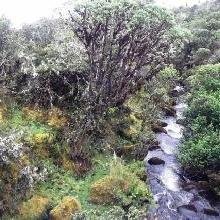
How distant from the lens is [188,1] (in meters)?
125

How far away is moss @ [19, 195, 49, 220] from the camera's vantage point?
91.0ft

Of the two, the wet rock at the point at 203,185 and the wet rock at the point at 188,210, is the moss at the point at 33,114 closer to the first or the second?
the wet rock at the point at 188,210

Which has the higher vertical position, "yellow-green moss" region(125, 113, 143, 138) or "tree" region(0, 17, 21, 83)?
"tree" region(0, 17, 21, 83)

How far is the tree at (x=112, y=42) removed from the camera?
3712 cm

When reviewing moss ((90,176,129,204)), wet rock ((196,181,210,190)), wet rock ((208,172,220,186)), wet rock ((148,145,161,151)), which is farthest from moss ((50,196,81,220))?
wet rock ((148,145,161,151))

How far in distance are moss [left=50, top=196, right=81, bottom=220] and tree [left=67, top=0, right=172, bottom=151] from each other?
6.97 metres

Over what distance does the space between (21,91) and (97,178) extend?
921 cm

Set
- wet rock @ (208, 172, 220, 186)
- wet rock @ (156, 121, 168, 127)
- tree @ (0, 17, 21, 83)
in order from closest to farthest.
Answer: wet rock @ (208, 172, 220, 186) < tree @ (0, 17, 21, 83) < wet rock @ (156, 121, 168, 127)

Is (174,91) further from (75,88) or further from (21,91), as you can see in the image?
(21,91)

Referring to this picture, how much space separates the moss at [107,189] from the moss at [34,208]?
3.46 meters

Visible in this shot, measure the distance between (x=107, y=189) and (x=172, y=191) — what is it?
20.4 feet

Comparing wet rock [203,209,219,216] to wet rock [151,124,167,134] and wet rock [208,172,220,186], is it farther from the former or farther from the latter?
wet rock [151,124,167,134]

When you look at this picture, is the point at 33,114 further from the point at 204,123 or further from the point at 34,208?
the point at 204,123

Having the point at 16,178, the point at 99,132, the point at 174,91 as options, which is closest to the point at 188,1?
the point at 174,91
